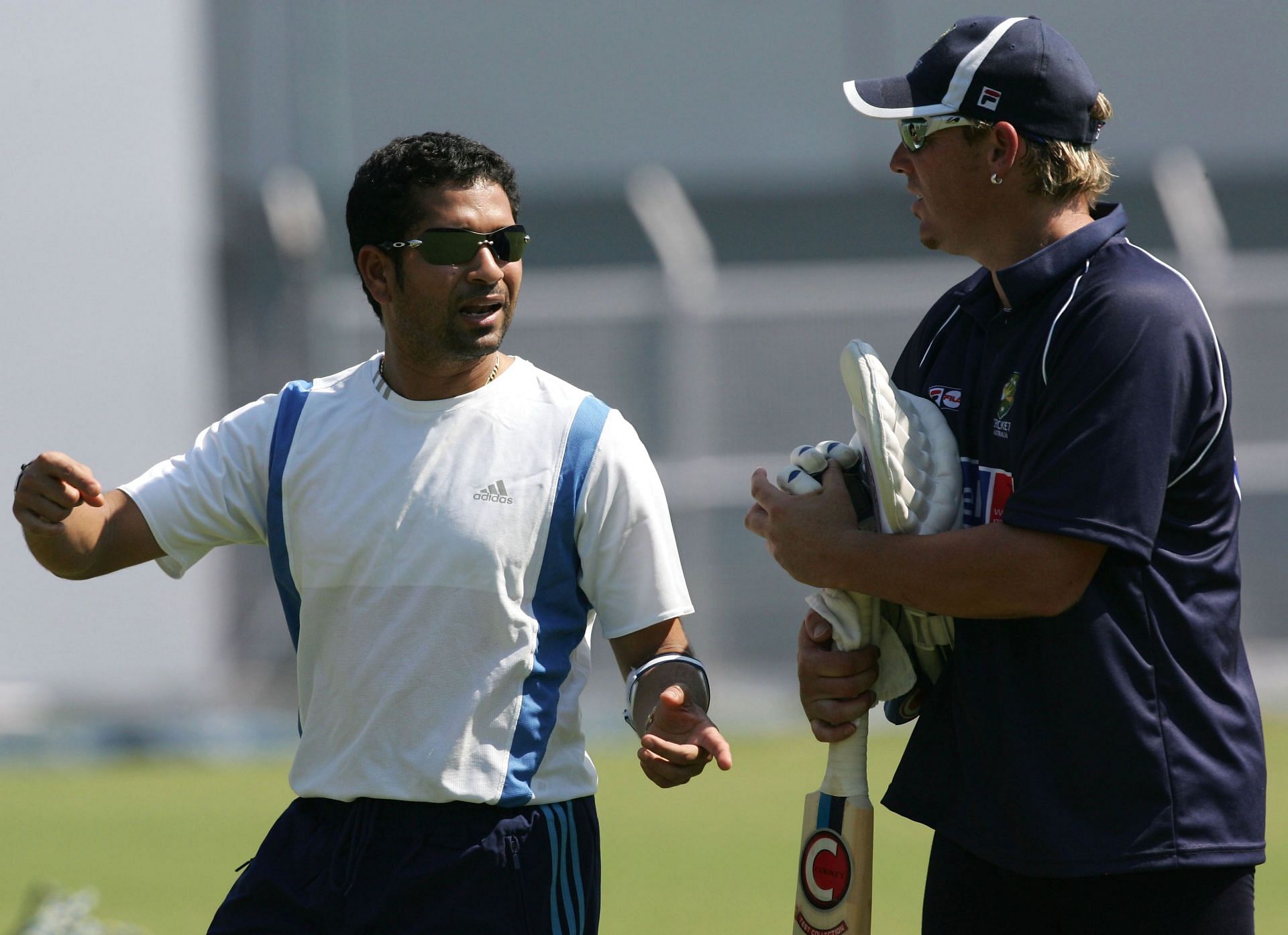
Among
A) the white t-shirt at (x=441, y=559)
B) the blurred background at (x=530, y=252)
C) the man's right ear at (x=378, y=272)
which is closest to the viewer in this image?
the white t-shirt at (x=441, y=559)

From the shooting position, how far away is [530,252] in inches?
653

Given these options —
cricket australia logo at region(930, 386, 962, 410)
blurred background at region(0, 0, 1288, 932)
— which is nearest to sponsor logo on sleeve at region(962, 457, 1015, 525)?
cricket australia logo at region(930, 386, 962, 410)

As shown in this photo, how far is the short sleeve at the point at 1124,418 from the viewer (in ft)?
9.11

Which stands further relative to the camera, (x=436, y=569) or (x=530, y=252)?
(x=530, y=252)

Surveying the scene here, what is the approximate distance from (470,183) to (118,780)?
7022 millimetres

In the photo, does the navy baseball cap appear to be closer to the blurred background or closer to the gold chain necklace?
the gold chain necklace

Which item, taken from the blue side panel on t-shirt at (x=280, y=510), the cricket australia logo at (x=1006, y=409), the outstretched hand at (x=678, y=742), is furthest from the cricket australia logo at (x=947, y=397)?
the blue side panel on t-shirt at (x=280, y=510)

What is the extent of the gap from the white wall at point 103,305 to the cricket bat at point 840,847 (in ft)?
→ 33.1

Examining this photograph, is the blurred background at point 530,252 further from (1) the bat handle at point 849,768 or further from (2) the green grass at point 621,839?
(1) the bat handle at point 849,768

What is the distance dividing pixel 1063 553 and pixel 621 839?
5.17 m

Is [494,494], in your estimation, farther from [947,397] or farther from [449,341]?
[947,397]

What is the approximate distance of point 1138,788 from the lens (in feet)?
9.34

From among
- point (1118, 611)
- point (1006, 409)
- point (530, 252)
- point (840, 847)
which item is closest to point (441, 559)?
point (840, 847)

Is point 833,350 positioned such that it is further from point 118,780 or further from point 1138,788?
point 1138,788
